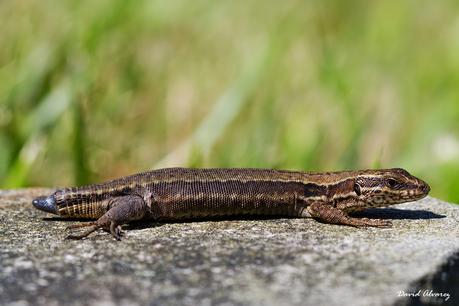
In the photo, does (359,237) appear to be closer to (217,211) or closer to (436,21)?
(217,211)

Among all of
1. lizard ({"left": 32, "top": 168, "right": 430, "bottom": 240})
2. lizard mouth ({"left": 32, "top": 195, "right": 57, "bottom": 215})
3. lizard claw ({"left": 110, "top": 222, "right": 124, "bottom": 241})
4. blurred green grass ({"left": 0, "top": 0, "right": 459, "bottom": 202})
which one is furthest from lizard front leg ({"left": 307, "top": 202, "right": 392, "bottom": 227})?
blurred green grass ({"left": 0, "top": 0, "right": 459, "bottom": 202})

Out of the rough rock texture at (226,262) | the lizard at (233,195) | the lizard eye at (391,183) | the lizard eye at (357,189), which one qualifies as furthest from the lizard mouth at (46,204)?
the lizard eye at (391,183)

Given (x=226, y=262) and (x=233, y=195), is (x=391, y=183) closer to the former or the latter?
(x=233, y=195)

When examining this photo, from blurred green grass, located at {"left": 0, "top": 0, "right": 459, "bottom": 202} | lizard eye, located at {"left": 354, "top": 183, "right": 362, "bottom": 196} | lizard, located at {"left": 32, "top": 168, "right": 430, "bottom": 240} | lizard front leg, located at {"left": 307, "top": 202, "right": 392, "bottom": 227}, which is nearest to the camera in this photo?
lizard front leg, located at {"left": 307, "top": 202, "right": 392, "bottom": 227}
